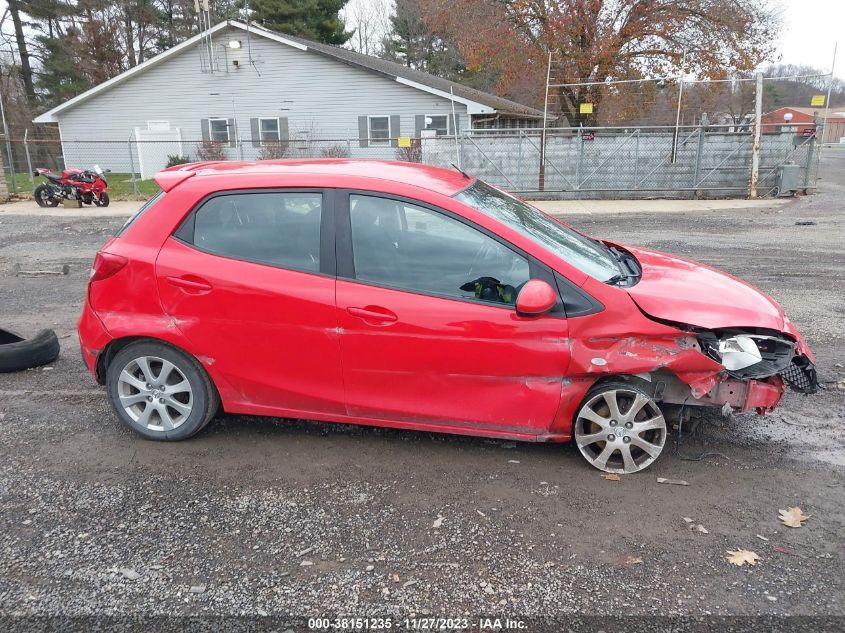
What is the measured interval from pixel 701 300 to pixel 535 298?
974 millimetres

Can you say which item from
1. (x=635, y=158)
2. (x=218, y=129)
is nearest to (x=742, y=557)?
(x=635, y=158)

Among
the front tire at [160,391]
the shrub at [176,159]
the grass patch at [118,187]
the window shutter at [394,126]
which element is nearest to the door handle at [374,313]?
the front tire at [160,391]

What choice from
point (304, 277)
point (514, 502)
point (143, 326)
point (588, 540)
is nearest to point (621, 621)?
point (588, 540)

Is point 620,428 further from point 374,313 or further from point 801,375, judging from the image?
point 374,313

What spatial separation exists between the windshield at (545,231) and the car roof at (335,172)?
15 centimetres

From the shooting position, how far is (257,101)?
2611cm

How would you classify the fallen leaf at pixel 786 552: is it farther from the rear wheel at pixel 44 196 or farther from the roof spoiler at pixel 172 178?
the rear wheel at pixel 44 196

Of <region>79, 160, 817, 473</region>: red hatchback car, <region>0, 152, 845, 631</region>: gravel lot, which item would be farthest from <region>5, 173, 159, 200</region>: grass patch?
<region>0, 152, 845, 631</region>: gravel lot

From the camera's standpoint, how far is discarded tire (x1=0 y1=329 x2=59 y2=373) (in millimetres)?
5066

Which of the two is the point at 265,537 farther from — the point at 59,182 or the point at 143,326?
the point at 59,182

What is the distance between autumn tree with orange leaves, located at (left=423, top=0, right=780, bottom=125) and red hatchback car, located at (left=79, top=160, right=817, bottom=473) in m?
20.3

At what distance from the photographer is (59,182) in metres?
16.8

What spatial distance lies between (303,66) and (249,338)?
2429 centimetres

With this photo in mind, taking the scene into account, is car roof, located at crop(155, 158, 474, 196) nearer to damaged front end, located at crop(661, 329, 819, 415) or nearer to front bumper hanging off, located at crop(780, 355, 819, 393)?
damaged front end, located at crop(661, 329, 819, 415)
